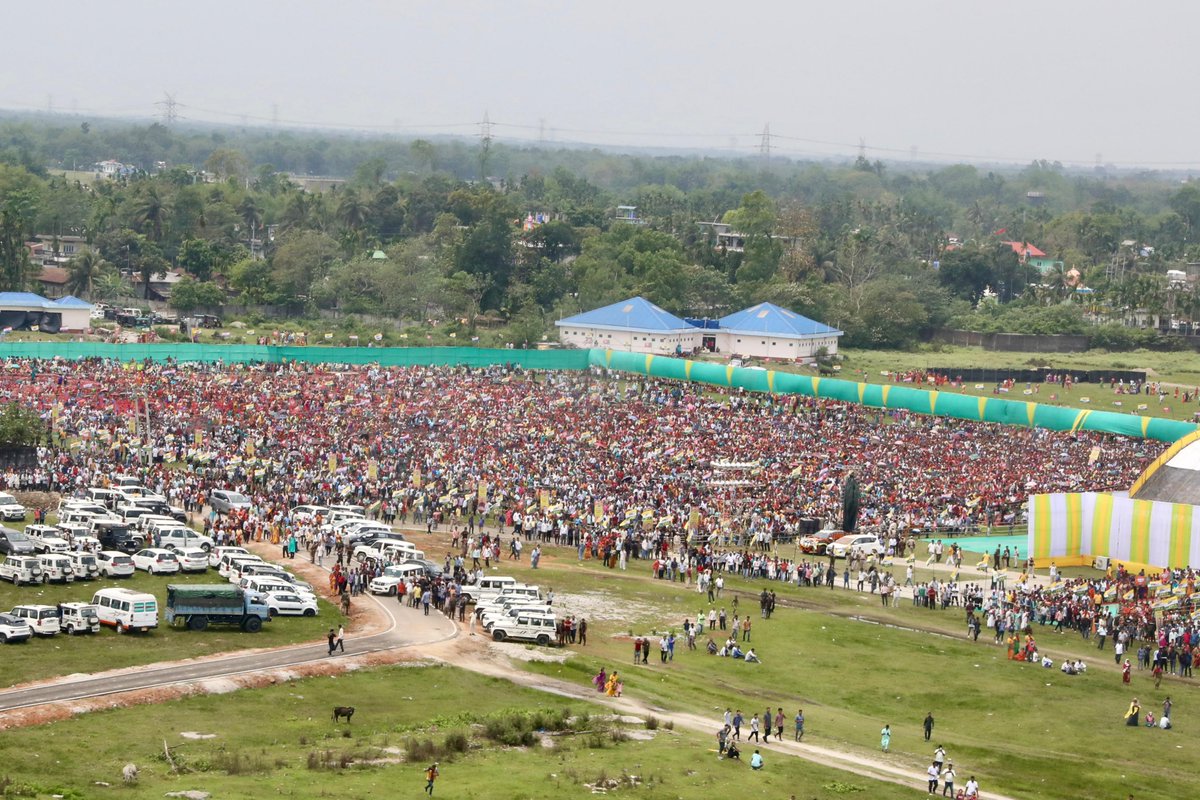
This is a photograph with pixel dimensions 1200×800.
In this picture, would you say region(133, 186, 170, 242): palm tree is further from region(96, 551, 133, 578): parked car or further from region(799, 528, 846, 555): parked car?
region(96, 551, 133, 578): parked car

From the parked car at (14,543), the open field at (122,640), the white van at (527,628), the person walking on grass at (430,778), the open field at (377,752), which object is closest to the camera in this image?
the open field at (377,752)

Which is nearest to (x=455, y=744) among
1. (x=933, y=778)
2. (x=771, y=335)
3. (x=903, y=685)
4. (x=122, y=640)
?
(x=933, y=778)

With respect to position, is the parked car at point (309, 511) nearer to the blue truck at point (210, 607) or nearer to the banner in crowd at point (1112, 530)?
the blue truck at point (210, 607)

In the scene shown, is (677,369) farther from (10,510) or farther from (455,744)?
(455,744)

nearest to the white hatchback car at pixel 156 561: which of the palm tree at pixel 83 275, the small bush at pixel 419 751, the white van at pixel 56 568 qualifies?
the white van at pixel 56 568

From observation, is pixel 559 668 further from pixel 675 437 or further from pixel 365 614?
pixel 675 437

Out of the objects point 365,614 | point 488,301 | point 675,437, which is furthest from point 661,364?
point 365,614
